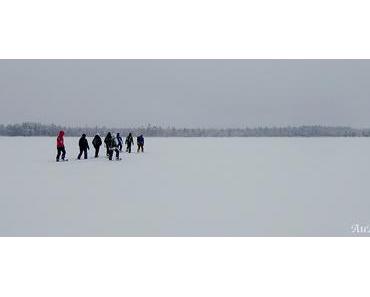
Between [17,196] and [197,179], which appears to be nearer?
[17,196]

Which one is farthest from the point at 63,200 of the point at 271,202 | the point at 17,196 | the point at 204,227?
the point at 271,202

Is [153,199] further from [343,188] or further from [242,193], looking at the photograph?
[343,188]

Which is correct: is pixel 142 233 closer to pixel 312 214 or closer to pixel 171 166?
pixel 312 214

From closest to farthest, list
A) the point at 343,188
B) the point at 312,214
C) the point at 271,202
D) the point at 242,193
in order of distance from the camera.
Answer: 1. the point at 312,214
2. the point at 271,202
3. the point at 242,193
4. the point at 343,188

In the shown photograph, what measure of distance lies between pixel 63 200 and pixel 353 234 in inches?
196

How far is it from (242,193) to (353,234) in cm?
281

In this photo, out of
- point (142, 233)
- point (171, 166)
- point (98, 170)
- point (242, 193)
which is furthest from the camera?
point (171, 166)

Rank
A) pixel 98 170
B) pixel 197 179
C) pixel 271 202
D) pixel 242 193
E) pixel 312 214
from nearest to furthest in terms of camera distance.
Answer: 1. pixel 312 214
2. pixel 271 202
3. pixel 242 193
4. pixel 197 179
5. pixel 98 170

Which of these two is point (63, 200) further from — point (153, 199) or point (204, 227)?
point (204, 227)

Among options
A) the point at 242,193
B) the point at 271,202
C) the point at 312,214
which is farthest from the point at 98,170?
the point at 312,214

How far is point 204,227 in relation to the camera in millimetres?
6168

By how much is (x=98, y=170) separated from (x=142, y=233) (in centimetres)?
700

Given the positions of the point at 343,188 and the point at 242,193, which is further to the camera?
the point at 343,188

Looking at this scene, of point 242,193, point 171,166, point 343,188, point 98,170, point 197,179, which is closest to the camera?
point 242,193
